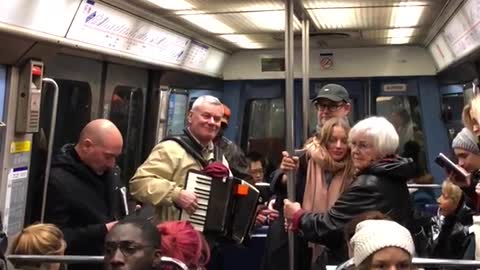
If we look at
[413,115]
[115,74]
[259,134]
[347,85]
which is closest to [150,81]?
[115,74]

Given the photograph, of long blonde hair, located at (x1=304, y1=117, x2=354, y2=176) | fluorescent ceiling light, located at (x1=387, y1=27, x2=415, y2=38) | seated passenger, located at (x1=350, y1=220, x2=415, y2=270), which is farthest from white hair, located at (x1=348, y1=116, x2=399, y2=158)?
fluorescent ceiling light, located at (x1=387, y1=27, x2=415, y2=38)

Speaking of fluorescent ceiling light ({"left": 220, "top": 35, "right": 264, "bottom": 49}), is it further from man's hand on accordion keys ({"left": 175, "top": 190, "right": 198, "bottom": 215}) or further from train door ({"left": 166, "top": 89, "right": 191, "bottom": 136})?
man's hand on accordion keys ({"left": 175, "top": 190, "right": 198, "bottom": 215})

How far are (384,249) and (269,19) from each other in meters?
3.20

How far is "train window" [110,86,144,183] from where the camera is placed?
16.3ft

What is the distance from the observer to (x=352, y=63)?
7.03 meters

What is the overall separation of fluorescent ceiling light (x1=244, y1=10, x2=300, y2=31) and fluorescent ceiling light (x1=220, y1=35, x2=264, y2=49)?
0.57m

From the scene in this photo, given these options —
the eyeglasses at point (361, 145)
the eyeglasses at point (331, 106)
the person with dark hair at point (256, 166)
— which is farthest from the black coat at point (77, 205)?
the person with dark hair at point (256, 166)

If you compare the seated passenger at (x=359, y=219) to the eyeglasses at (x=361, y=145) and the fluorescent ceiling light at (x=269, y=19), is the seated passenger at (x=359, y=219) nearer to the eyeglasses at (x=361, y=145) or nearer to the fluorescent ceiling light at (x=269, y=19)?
the eyeglasses at (x=361, y=145)

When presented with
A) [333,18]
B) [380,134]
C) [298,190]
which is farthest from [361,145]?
[333,18]

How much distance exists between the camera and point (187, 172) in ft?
11.0

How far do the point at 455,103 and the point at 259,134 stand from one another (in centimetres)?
232

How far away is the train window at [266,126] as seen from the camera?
7.28 meters

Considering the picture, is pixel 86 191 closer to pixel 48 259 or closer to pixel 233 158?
pixel 48 259

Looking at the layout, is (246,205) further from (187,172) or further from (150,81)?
(150,81)
